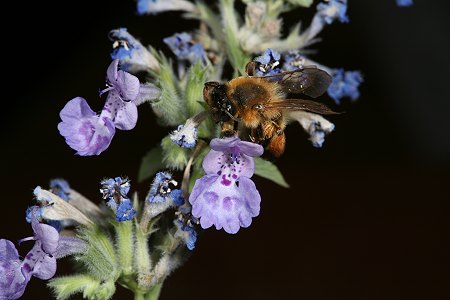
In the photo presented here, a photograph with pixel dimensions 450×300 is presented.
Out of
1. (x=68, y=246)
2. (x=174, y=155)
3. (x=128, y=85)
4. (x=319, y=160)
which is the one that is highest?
(x=128, y=85)

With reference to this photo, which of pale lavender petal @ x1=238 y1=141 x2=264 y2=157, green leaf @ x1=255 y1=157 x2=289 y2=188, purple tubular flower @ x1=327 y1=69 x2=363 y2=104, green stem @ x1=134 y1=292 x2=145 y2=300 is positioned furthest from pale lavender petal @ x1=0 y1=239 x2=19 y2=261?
purple tubular flower @ x1=327 y1=69 x2=363 y2=104

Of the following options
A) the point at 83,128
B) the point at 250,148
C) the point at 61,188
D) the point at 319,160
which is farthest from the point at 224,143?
the point at 319,160

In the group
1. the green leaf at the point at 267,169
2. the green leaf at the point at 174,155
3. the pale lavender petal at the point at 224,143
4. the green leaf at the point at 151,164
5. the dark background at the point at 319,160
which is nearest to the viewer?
the pale lavender petal at the point at 224,143

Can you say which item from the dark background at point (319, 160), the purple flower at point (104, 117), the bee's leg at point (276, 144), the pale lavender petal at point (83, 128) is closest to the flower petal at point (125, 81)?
the purple flower at point (104, 117)

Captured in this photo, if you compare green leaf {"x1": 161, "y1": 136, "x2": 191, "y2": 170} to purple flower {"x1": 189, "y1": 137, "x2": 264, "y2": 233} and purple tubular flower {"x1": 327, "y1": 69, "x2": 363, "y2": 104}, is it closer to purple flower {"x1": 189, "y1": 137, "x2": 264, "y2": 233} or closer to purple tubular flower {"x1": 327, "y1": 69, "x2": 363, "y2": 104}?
purple flower {"x1": 189, "y1": 137, "x2": 264, "y2": 233}

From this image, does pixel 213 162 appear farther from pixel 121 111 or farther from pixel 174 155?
pixel 121 111

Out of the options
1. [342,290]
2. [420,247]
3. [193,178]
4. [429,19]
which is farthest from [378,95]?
[193,178]

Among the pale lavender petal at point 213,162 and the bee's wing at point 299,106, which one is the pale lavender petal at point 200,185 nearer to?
the pale lavender petal at point 213,162
